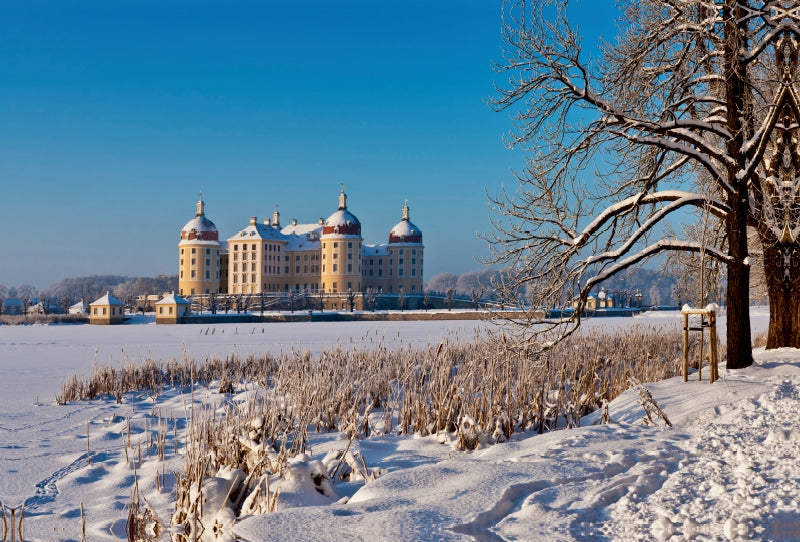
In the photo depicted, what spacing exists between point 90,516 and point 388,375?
245 inches

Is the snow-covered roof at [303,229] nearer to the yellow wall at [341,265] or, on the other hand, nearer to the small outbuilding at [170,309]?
the yellow wall at [341,265]

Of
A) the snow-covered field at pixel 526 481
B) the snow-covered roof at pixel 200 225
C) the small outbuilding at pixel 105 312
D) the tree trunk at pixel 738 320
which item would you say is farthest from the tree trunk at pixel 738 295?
the snow-covered roof at pixel 200 225

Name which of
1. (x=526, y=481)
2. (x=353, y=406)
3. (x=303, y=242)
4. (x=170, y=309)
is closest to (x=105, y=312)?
(x=170, y=309)

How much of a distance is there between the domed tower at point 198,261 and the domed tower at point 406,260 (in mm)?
22164

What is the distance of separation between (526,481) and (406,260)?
84.9 meters

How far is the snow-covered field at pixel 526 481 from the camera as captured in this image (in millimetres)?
3721

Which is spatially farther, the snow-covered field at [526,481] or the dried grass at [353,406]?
the dried grass at [353,406]

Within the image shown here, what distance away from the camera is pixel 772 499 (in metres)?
4.16

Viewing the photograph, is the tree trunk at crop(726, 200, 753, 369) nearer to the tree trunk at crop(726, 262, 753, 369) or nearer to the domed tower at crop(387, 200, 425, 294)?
the tree trunk at crop(726, 262, 753, 369)

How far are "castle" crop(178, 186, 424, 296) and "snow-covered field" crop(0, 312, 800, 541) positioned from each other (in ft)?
241

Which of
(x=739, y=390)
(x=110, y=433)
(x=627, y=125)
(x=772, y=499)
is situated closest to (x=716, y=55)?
(x=627, y=125)

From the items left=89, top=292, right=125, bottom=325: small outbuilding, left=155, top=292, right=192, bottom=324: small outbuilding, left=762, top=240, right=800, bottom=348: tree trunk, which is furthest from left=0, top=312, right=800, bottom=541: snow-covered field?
left=89, top=292, right=125, bottom=325: small outbuilding

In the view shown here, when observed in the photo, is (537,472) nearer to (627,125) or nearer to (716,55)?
(627,125)

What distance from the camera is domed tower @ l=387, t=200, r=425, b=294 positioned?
88.9 meters
